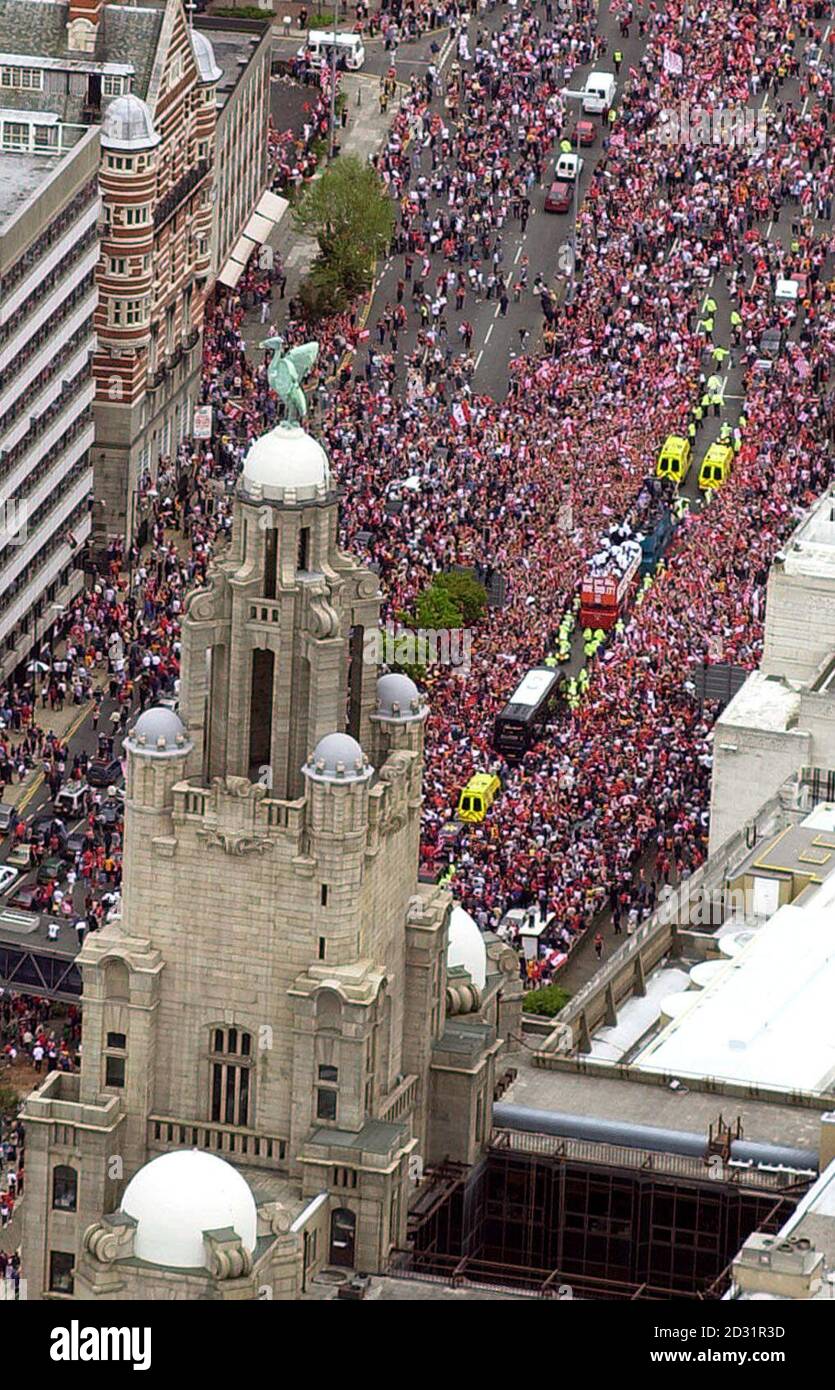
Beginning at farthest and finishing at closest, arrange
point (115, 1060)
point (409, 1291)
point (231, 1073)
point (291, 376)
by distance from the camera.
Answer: point (115, 1060)
point (231, 1073)
point (409, 1291)
point (291, 376)

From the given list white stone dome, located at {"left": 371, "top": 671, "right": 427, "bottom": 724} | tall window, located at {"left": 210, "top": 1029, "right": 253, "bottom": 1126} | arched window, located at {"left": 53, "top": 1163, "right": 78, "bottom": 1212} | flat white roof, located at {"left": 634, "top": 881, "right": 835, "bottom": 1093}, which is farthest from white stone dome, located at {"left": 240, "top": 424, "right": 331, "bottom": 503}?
flat white roof, located at {"left": 634, "top": 881, "right": 835, "bottom": 1093}

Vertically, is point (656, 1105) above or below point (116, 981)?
below

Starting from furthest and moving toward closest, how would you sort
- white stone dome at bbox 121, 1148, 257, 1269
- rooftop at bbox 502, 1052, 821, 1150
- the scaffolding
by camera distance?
rooftop at bbox 502, 1052, 821, 1150 < the scaffolding < white stone dome at bbox 121, 1148, 257, 1269

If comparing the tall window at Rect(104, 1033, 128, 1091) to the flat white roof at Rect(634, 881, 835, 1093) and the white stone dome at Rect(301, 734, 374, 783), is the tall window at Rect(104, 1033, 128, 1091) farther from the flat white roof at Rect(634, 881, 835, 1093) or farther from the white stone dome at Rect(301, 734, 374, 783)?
the flat white roof at Rect(634, 881, 835, 1093)

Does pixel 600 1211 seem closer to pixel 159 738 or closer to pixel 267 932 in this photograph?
pixel 267 932

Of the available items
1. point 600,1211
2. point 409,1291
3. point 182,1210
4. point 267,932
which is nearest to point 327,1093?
point 267,932

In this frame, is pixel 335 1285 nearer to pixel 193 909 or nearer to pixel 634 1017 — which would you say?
pixel 193 909

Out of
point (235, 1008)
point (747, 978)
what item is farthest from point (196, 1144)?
point (747, 978)
